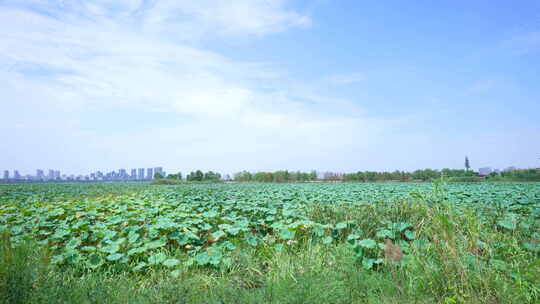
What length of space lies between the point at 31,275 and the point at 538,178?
3596 cm

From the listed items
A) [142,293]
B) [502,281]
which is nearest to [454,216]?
[502,281]

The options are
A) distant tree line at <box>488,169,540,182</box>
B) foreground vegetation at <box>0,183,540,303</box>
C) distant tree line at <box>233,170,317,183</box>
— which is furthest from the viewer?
distant tree line at <box>233,170,317,183</box>

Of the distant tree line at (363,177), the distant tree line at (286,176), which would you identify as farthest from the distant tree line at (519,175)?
the distant tree line at (286,176)

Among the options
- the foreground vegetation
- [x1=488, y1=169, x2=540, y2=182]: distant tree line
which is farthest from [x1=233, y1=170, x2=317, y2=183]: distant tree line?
the foreground vegetation

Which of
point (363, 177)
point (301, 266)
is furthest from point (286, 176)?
point (301, 266)

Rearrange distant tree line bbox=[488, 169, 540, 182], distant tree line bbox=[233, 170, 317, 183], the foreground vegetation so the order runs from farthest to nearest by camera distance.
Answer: distant tree line bbox=[233, 170, 317, 183], distant tree line bbox=[488, 169, 540, 182], the foreground vegetation

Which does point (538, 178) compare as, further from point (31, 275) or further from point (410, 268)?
point (31, 275)

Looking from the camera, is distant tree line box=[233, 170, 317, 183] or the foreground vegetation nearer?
the foreground vegetation

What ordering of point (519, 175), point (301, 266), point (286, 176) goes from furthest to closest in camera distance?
point (286, 176) → point (519, 175) → point (301, 266)

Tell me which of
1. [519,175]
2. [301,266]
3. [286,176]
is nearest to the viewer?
[301,266]

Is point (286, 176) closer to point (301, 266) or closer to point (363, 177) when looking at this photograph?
point (363, 177)

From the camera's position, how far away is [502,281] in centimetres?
299

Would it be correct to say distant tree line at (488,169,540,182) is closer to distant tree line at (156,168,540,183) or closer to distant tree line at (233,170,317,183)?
distant tree line at (156,168,540,183)

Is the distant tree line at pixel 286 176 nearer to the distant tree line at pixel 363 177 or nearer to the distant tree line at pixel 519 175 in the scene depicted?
the distant tree line at pixel 363 177
